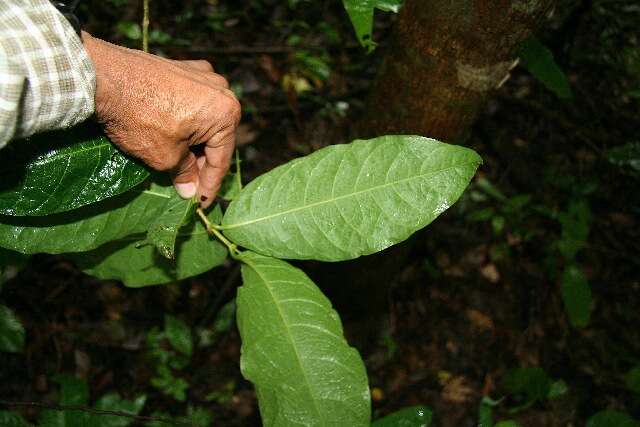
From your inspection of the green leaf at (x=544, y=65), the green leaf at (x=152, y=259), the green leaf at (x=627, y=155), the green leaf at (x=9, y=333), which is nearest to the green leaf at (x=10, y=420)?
A: the green leaf at (x=9, y=333)

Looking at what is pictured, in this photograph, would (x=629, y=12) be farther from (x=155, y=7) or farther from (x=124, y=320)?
(x=124, y=320)

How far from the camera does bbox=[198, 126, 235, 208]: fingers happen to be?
122 centimetres

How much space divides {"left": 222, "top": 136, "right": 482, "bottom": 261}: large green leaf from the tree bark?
367 mm

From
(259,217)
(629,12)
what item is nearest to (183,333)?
(259,217)

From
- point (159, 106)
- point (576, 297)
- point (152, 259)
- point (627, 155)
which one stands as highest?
point (159, 106)

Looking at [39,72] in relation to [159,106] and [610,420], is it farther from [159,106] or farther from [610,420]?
[610,420]

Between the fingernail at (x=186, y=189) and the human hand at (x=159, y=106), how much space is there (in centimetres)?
6

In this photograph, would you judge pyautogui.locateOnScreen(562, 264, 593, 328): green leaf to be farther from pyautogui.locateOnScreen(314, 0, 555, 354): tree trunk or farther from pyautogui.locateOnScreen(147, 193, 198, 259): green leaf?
pyautogui.locateOnScreen(147, 193, 198, 259): green leaf

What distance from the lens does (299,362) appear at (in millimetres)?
1151

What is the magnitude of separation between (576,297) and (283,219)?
2.51 metres

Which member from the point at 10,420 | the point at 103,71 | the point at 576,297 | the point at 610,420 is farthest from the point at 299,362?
the point at 576,297

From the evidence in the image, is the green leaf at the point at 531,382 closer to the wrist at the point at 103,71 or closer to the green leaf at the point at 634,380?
the green leaf at the point at 634,380

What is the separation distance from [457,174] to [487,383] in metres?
2.25

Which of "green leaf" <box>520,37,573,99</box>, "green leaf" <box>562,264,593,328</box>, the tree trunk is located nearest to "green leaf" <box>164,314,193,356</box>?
the tree trunk
